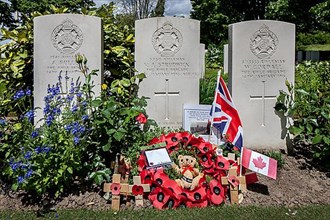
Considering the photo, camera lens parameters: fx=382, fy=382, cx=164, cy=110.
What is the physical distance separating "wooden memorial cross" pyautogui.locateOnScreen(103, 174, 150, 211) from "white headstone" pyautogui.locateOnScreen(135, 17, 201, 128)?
1.72 meters

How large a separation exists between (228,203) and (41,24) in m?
3.08

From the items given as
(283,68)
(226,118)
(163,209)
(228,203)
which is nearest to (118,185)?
(163,209)

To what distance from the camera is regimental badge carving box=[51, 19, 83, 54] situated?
186 inches

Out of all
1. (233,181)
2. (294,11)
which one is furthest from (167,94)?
(294,11)

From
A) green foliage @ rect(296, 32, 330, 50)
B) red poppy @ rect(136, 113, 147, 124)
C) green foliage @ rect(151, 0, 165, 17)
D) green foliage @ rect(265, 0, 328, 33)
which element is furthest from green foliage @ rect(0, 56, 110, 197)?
green foliage @ rect(151, 0, 165, 17)

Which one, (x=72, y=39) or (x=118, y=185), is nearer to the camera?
(x=118, y=185)

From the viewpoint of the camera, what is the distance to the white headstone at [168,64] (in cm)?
499

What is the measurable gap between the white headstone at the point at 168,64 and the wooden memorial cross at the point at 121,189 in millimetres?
1716

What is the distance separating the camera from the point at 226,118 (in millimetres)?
4242

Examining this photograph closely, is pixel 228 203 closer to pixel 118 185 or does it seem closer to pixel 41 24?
pixel 118 185

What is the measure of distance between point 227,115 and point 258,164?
25.8 inches

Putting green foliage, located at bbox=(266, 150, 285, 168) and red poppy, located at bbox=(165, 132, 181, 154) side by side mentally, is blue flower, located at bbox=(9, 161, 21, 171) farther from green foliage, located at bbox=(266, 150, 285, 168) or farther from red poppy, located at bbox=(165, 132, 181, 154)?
green foliage, located at bbox=(266, 150, 285, 168)

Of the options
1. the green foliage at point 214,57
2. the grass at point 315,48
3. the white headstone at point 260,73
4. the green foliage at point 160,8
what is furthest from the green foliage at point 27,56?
the green foliage at point 160,8

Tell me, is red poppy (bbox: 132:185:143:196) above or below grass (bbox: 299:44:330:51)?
below
